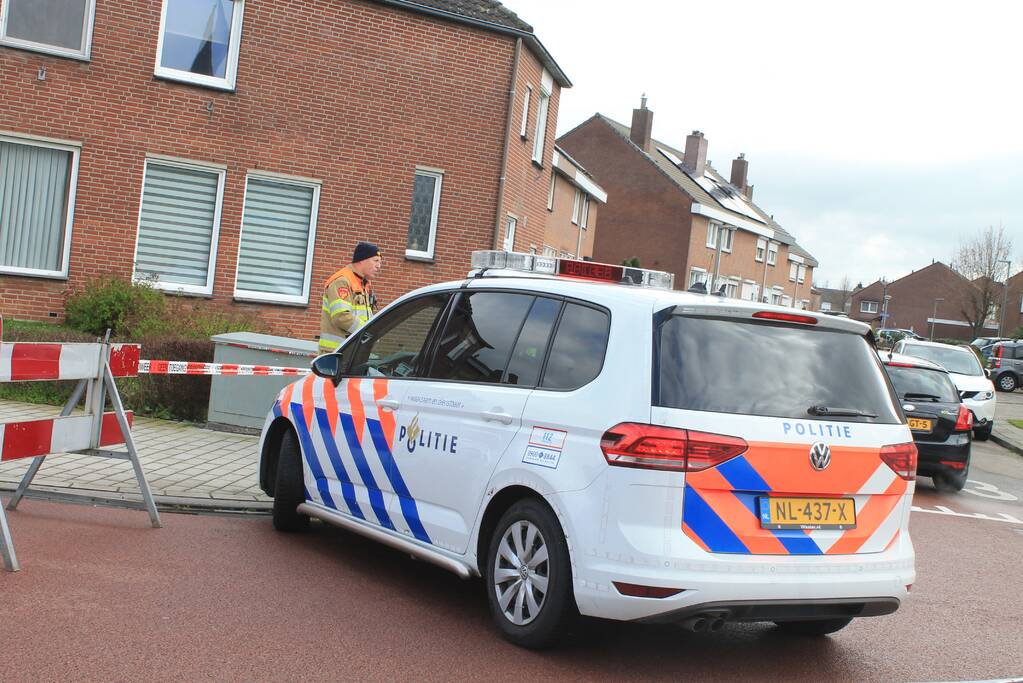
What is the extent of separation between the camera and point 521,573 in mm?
5051

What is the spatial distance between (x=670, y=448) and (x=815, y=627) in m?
1.83

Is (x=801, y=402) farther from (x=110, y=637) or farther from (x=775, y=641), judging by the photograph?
(x=110, y=637)

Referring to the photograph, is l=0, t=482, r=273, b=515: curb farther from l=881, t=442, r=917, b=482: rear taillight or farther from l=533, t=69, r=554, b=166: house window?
l=533, t=69, r=554, b=166: house window

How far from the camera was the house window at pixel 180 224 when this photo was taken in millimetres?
17891

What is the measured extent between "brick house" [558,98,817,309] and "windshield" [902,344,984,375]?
27.4m

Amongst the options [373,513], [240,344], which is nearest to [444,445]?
[373,513]

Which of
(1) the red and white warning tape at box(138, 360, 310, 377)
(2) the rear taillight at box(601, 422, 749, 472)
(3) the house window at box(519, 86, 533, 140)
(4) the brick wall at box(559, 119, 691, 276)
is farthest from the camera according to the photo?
(4) the brick wall at box(559, 119, 691, 276)

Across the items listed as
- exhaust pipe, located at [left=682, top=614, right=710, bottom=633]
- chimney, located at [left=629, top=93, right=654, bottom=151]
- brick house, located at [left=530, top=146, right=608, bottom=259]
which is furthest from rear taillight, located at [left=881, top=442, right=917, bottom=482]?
chimney, located at [left=629, top=93, right=654, bottom=151]

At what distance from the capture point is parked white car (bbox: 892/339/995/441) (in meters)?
20.0

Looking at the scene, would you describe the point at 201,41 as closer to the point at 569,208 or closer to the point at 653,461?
the point at 653,461

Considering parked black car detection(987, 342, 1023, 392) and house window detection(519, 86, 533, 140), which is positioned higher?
house window detection(519, 86, 533, 140)

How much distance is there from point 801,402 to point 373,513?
2552mm

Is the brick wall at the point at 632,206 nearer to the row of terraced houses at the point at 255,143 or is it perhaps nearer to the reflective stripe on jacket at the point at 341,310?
the row of terraced houses at the point at 255,143

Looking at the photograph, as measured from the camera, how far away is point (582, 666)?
4.90m
